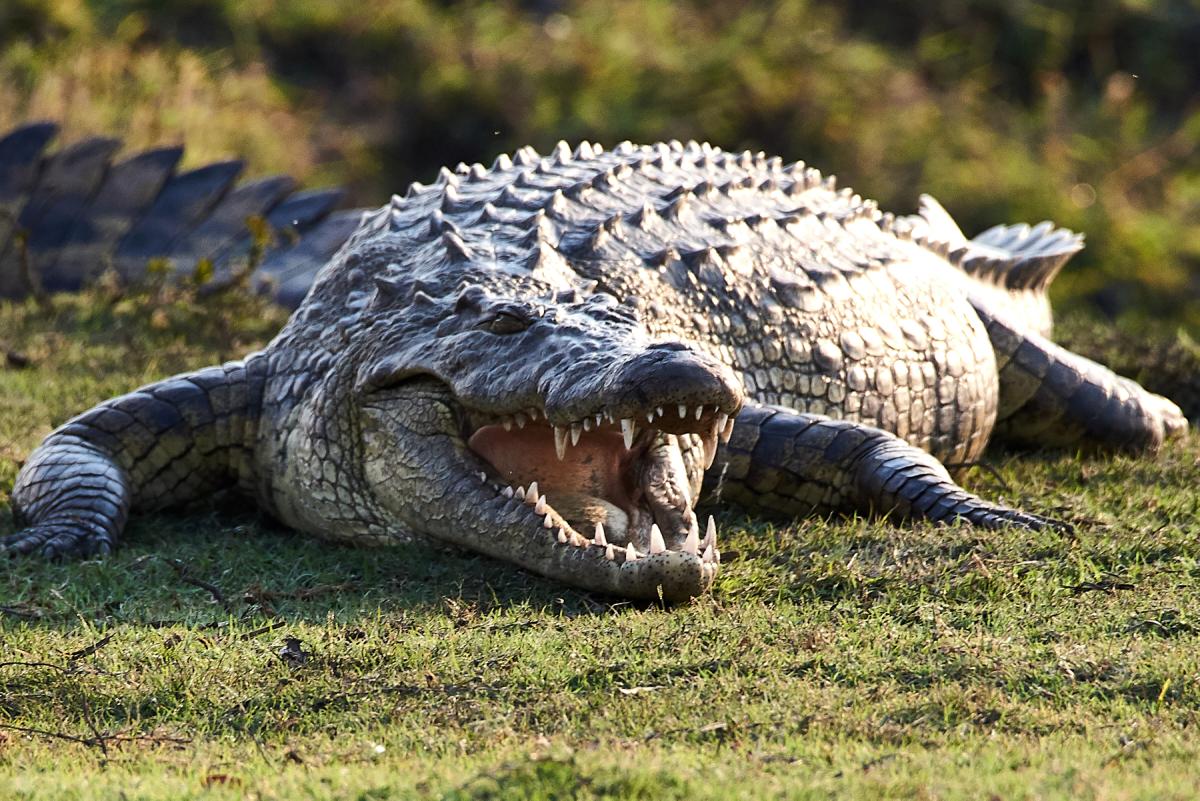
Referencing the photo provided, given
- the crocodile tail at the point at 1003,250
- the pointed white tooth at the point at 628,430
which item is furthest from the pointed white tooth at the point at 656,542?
the crocodile tail at the point at 1003,250

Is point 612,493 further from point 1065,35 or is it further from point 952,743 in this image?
point 1065,35

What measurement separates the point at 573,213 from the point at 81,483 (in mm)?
1780

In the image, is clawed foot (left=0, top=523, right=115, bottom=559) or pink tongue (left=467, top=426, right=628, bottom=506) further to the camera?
clawed foot (left=0, top=523, right=115, bottom=559)

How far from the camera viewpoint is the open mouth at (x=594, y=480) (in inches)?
172

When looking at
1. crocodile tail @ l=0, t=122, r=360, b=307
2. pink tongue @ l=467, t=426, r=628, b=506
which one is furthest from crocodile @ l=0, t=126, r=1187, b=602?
crocodile tail @ l=0, t=122, r=360, b=307

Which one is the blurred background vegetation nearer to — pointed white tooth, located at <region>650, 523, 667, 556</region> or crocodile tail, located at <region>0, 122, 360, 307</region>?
crocodile tail, located at <region>0, 122, 360, 307</region>

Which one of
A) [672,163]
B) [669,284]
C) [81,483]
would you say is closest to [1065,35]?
[672,163]

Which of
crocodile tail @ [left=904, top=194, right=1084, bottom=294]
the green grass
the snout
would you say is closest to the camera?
the green grass

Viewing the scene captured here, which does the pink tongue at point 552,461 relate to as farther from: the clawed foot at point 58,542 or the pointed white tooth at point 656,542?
the clawed foot at point 58,542

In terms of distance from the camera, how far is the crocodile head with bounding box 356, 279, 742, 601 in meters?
4.14

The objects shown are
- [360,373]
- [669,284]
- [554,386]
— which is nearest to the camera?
[554,386]

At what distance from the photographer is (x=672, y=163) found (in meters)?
6.41

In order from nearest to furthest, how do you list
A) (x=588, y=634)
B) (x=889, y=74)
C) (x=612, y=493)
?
(x=588, y=634)
(x=612, y=493)
(x=889, y=74)

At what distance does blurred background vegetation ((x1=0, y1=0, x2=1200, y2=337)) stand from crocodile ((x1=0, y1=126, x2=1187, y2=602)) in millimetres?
7023
